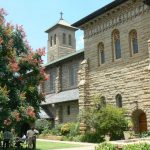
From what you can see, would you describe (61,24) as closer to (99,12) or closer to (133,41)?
(99,12)

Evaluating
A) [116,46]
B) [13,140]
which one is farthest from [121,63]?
[13,140]

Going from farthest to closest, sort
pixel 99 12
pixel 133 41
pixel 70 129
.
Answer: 1. pixel 70 129
2. pixel 99 12
3. pixel 133 41

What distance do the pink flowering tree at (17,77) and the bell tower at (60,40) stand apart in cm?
4182

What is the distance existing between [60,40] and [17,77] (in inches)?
1753

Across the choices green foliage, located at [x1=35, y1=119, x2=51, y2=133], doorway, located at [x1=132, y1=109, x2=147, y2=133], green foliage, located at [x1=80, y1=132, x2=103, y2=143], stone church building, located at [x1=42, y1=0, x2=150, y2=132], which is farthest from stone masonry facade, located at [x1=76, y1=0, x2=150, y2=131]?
green foliage, located at [x1=35, y1=119, x2=51, y2=133]

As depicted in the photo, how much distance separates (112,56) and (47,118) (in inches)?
588

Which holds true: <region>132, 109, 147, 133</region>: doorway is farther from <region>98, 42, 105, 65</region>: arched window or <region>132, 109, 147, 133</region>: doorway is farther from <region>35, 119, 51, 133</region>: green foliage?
Answer: <region>35, 119, 51, 133</region>: green foliage

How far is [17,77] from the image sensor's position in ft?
61.6

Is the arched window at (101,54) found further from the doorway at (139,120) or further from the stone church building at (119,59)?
the doorway at (139,120)

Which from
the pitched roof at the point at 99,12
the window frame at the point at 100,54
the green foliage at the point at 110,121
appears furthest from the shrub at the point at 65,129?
the pitched roof at the point at 99,12

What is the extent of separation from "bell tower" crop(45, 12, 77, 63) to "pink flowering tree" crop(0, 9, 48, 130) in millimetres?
41818

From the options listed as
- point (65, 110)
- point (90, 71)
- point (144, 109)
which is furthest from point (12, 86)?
point (65, 110)

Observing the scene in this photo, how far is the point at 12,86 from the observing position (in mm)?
18453

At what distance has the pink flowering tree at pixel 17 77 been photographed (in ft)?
56.1
